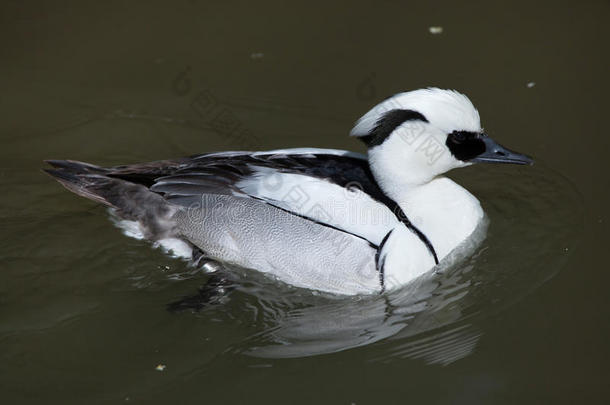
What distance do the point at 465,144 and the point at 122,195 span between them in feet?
8.45

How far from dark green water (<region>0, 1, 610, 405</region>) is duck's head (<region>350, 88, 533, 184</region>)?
2.65 ft

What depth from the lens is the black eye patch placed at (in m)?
5.20

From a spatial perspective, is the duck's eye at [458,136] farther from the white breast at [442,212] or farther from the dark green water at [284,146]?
the dark green water at [284,146]

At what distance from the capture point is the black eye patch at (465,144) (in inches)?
205

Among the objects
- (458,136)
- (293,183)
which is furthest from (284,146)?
(458,136)

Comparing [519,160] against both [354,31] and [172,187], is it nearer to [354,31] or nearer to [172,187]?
[172,187]

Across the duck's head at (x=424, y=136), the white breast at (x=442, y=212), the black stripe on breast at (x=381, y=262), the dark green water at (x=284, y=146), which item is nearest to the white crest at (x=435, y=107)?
the duck's head at (x=424, y=136)

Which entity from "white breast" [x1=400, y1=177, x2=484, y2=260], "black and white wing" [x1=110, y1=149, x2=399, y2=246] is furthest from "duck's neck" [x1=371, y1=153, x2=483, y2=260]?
"black and white wing" [x1=110, y1=149, x2=399, y2=246]

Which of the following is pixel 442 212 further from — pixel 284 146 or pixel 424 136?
pixel 284 146

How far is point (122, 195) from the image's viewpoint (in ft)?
19.0

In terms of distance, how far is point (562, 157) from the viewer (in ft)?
21.4

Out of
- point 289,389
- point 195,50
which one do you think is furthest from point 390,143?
point 195,50

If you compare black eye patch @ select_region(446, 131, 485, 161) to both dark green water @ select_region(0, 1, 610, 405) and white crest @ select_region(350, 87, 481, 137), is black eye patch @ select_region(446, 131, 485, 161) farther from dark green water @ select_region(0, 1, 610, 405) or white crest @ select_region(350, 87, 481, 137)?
dark green water @ select_region(0, 1, 610, 405)

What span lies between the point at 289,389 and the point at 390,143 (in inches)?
70.1
